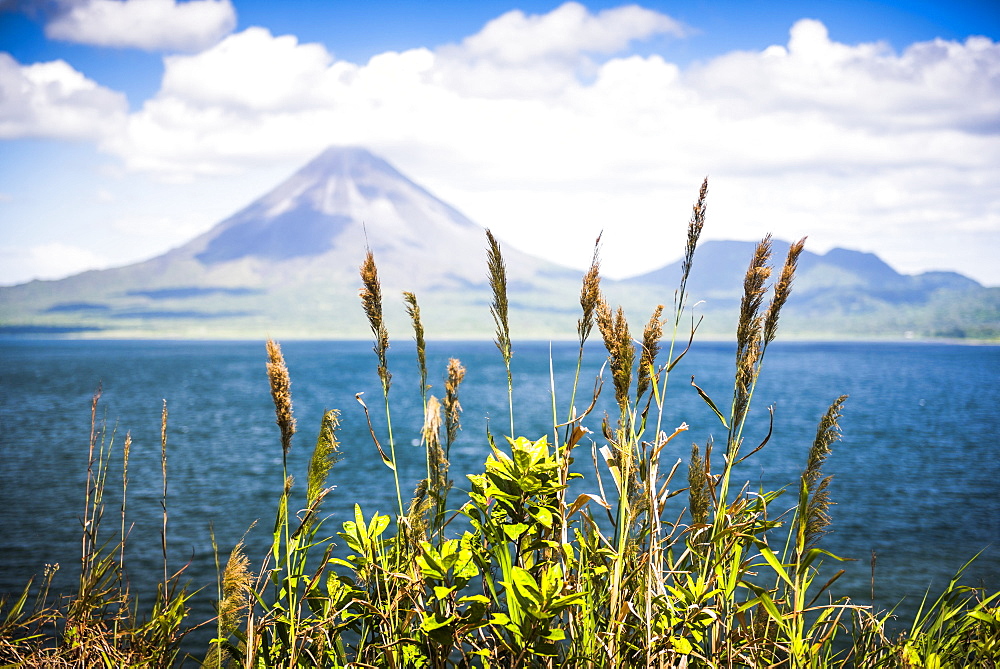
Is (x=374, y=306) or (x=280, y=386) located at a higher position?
(x=374, y=306)

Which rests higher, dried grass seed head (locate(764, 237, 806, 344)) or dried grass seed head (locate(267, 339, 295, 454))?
dried grass seed head (locate(764, 237, 806, 344))

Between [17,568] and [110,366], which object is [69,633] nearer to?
[17,568]

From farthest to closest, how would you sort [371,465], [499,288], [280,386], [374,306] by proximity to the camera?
[371,465] → [374,306] → [499,288] → [280,386]

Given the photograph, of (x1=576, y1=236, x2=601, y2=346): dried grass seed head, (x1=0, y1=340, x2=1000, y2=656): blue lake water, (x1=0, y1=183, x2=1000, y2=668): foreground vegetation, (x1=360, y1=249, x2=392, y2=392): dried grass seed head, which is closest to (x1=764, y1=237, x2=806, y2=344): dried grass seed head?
(x1=0, y1=183, x2=1000, y2=668): foreground vegetation

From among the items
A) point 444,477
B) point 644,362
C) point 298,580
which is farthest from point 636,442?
point 298,580

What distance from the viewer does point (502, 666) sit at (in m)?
3.35

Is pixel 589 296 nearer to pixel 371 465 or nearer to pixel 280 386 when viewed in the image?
pixel 280 386

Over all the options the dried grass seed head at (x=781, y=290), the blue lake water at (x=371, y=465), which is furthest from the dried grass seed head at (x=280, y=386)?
the dried grass seed head at (x=781, y=290)

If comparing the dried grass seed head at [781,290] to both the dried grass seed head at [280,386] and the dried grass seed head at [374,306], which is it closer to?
the dried grass seed head at [374,306]

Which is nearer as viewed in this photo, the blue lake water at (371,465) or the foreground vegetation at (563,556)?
the foreground vegetation at (563,556)

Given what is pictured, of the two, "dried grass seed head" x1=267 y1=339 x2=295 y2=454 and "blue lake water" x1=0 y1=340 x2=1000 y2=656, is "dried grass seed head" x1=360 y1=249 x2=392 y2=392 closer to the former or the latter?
A: "dried grass seed head" x1=267 y1=339 x2=295 y2=454

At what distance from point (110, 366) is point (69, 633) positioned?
428 feet

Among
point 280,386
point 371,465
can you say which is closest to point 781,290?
point 280,386

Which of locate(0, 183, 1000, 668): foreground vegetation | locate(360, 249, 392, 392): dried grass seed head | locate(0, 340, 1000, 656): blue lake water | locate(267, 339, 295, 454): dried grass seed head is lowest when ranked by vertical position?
locate(0, 340, 1000, 656): blue lake water
